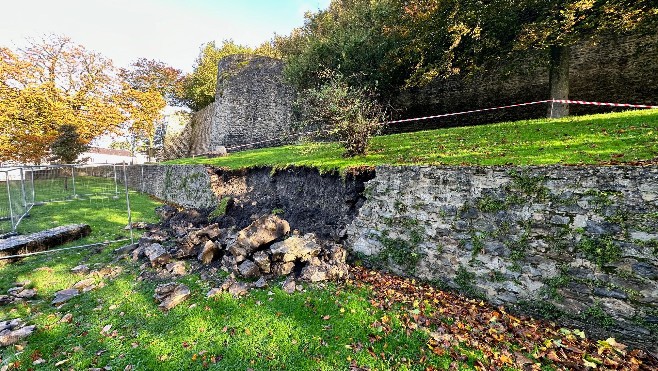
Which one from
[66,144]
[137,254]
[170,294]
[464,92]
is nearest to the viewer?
[170,294]

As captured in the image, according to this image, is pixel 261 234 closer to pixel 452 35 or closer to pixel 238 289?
pixel 238 289

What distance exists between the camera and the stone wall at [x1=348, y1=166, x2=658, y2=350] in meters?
3.86

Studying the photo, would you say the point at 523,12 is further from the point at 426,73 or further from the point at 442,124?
the point at 442,124

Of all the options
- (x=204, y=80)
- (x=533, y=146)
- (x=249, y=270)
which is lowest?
(x=249, y=270)

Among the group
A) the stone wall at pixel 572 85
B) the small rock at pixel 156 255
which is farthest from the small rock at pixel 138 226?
the stone wall at pixel 572 85

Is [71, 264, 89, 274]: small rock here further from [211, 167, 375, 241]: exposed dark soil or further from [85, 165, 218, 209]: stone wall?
[85, 165, 218, 209]: stone wall

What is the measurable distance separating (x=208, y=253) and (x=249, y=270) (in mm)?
1539

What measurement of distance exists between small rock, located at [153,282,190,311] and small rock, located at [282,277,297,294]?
182 centimetres

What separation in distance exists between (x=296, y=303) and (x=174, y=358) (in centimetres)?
195

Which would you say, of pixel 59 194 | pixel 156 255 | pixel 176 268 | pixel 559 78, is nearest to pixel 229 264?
pixel 176 268

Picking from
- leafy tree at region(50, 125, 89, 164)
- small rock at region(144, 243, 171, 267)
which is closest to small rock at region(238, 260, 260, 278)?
small rock at region(144, 243, 171, 267)

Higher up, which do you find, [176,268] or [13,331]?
[176,268]

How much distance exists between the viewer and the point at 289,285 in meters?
5.68

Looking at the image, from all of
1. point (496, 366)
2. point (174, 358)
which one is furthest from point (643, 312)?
point (174, 358)
